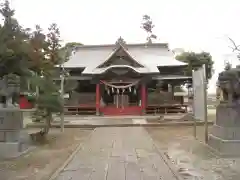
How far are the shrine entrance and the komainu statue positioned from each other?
18.2 meters

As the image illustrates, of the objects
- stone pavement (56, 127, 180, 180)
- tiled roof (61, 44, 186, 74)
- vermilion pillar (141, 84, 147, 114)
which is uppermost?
tiled roof (61, 44, 186, 74)

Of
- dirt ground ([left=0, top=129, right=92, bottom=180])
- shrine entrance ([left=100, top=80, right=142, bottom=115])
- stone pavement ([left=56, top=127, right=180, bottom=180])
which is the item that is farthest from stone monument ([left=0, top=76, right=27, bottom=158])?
shrine entrance ([left=100, top=80, right=142, bottom=115])

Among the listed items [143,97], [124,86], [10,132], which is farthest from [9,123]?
[143,97]

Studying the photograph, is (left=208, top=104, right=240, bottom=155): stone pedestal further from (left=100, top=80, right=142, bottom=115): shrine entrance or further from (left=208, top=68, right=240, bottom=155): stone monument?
(left=100, top=80, right=142, bottom=115): shrine entrance

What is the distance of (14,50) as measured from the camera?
10477 mm

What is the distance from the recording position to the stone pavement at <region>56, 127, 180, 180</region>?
22.0ft

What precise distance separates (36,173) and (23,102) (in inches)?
1317

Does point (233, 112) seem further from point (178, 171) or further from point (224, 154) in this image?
point (178, 171)

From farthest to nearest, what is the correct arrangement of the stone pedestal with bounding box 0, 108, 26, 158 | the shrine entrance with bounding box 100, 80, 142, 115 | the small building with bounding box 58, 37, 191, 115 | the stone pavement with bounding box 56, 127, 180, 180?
1. the shrine entrance with bounding box 100, 80, 142, 115
2. the small building with bounding box 58, 37, 191, 115
3. the stone pedestal with bounding box 0, 108, 26, 158
4. the stone pavement with bounding box 56, 127, 180, 180

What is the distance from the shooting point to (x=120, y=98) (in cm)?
2902

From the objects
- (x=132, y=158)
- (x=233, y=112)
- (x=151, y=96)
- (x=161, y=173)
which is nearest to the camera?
(x=161, y=173)

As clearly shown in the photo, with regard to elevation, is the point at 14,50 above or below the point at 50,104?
above

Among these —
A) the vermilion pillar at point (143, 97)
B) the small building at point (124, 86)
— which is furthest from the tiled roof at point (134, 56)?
the vermilion pillar at point (143, 97)

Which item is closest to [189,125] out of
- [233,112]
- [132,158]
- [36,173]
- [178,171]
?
[233,112]
